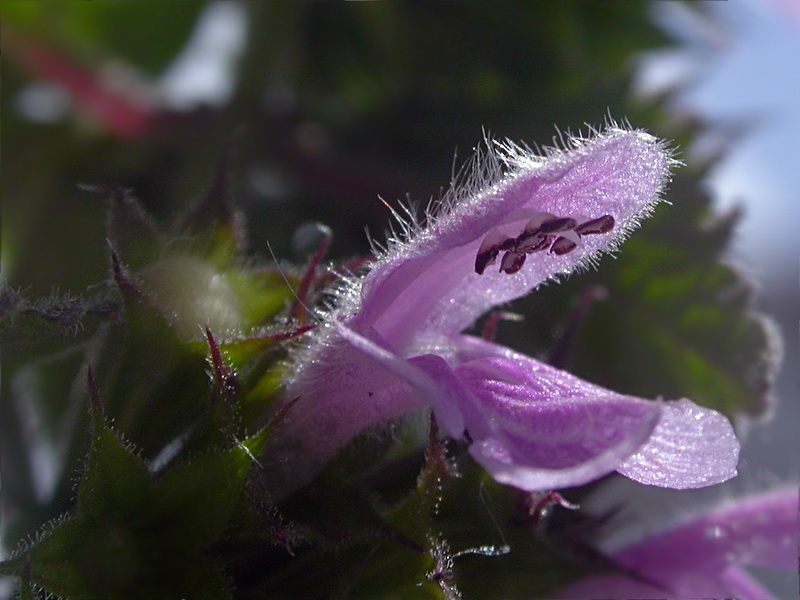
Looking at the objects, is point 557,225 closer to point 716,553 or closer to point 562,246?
point 562,246

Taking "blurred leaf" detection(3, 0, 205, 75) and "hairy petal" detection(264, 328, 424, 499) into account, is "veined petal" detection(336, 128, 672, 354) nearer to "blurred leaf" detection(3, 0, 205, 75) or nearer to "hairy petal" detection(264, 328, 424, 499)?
"hairy petal" detection(264, 328, 424, 499)

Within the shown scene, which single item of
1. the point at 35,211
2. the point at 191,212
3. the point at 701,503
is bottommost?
the point at 701,503

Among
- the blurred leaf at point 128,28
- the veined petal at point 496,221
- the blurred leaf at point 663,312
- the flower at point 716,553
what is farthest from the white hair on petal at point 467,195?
the blurred leaf at point 128,28

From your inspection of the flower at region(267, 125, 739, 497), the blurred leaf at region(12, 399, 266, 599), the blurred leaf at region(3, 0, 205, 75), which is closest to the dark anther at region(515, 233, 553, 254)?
the flower at region(267, 125, 739, 497)

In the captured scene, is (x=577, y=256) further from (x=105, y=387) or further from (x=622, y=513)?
(x=105, y=387)

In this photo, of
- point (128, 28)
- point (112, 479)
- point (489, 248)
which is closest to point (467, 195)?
point (489, 248)

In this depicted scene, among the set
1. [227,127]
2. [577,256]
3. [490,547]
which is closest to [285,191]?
[227,127]

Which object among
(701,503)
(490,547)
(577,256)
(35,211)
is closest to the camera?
(490,547)

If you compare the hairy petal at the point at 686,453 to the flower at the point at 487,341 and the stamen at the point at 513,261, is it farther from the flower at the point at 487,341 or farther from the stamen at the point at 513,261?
the stamen at the point at 513,261
